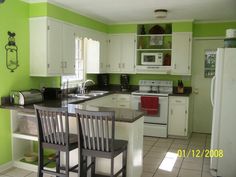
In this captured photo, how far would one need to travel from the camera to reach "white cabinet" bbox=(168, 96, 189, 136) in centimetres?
530

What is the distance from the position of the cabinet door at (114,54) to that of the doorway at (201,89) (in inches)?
67.8

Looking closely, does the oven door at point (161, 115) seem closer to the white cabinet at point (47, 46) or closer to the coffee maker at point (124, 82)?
the coffee maker at point (124, 82)

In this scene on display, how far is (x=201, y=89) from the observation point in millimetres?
5766

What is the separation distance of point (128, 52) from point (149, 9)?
1.52 metres

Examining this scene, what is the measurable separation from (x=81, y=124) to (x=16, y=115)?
1.59 metres

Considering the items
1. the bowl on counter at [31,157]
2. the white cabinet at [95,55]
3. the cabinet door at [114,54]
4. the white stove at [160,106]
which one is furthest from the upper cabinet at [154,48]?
the bowl on counter at [31,157]

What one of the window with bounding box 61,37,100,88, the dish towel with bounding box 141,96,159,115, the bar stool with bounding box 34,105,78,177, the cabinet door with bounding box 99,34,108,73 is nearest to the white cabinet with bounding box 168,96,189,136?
the dish towel with bounding box 141,96,159,115

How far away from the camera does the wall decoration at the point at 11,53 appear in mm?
3678

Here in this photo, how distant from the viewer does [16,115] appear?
377cm

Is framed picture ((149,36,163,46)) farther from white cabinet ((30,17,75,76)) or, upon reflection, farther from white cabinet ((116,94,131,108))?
white cabinet ((30,17,75,76))

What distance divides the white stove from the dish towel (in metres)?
0.08

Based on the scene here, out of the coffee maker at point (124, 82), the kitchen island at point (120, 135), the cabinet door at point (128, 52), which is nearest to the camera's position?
the kitchen island at point (120, 135)

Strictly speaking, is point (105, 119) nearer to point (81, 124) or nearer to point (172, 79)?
point (81, 124)

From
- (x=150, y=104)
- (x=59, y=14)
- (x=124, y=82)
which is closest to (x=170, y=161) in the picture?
(x=150, y=104)
